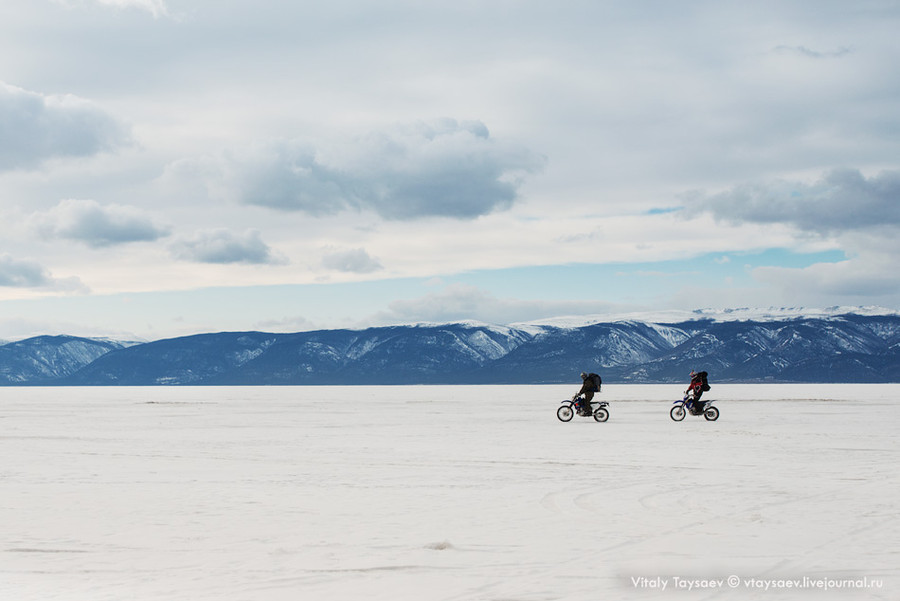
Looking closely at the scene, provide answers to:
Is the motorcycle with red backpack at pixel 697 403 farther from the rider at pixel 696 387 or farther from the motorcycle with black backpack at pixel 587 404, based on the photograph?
the motorcycle with black backpack at pixel 587 404

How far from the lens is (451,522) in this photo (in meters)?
13.6

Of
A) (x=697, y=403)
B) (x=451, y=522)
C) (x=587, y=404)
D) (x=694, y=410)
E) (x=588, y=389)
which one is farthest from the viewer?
(x=697, y=403)

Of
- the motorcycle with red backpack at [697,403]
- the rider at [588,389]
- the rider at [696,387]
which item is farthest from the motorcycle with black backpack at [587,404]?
the rider at [696,387]

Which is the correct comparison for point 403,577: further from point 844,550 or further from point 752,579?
point 844,550

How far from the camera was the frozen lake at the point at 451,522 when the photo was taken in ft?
31.4

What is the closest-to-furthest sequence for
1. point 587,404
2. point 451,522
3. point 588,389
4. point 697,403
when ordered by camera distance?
1. point 451,522
2. point 588,389
3. point 587,404
4. point 697,403

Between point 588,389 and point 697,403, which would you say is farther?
point 697,403

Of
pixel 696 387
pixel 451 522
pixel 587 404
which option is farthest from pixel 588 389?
pixel 451 522

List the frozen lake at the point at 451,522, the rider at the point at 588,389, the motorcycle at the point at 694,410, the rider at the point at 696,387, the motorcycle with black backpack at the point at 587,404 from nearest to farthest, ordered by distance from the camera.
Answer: the frozen lake at the point at 451,522 → the rider at the point at 588,389 → the motorcycle with black backpack at the point at 587,404 → the rider at the point at 696,387 → the motorcycle at the point at 694,410

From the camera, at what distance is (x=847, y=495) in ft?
52.5

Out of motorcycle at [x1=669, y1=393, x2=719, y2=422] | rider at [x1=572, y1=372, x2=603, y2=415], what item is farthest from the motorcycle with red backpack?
rider at [x1=572, y1=372, x2=603, y2=415]

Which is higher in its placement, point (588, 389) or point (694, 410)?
point (588, 389)

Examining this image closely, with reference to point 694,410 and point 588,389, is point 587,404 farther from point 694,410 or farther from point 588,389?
point 694,410

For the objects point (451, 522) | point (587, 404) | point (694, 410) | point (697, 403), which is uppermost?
point (697, 403)
